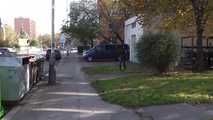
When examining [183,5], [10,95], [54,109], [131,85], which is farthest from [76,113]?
[183,5]

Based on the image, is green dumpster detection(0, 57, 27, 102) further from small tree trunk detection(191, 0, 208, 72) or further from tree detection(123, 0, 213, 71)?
small tree trunk detection(191, 0, 208, 72)

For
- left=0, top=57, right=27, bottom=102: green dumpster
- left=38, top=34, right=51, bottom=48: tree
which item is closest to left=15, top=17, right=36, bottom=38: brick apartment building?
left=38, top=34, right=51, bottom=48: tree

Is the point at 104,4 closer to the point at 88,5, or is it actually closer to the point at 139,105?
the point at 88,5

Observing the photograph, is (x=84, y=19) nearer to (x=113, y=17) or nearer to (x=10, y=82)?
(x=113, y=17)

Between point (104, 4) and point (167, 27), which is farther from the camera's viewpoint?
point (104, 4)

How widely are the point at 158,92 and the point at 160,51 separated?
28.4ft

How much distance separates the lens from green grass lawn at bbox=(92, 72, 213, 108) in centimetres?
1472

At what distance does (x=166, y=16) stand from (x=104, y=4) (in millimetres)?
35697

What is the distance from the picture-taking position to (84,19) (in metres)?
80.3

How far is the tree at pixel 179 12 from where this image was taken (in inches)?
1072

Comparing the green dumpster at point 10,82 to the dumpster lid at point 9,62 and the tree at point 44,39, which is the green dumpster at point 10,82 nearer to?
the dumpster lid at point 9,62

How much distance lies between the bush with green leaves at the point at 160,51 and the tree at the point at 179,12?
212cm

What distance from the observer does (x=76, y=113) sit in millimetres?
13711

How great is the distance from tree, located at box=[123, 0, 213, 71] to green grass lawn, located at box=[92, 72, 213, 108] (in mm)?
7326
